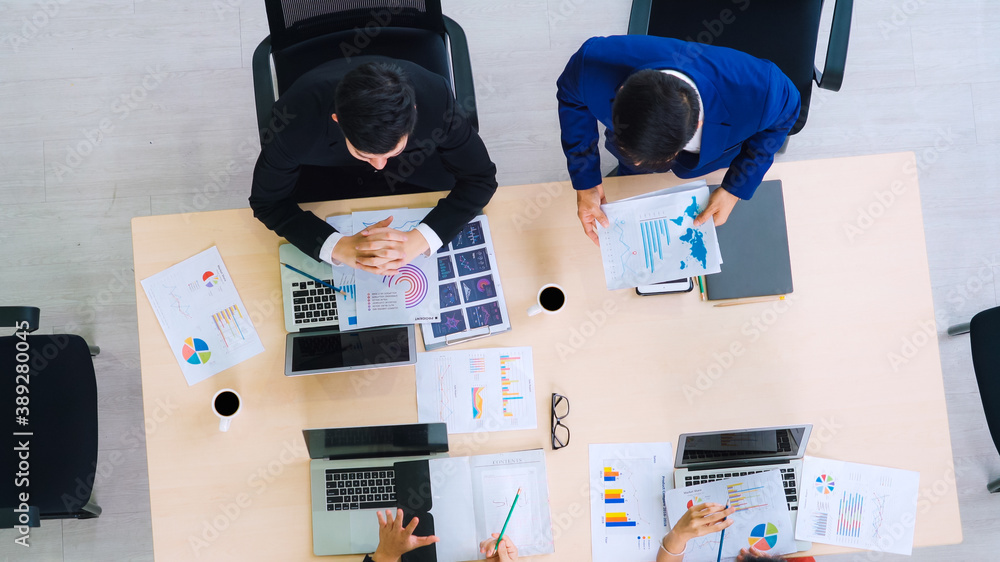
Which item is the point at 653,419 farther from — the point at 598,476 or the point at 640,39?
the point at 640,39

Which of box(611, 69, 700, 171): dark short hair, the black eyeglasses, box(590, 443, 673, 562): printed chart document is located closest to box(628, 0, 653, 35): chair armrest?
box(611, 69, 700, 171): dark short hair

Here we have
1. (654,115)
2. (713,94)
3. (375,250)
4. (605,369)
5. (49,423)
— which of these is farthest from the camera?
(49,423)

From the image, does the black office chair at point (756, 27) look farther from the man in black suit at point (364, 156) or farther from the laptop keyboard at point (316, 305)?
the laptop keyboard at point (316, 305)

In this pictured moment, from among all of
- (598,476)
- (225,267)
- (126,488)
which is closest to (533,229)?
(598,476)

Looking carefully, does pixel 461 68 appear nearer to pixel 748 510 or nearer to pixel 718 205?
pixel 718 205

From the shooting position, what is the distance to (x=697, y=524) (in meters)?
1.50

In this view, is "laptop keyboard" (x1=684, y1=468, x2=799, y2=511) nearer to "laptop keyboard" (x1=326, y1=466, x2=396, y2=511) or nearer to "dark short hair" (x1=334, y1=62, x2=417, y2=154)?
"laptop keyboard" (x1=326, y1=466, x2=396, y2=511)

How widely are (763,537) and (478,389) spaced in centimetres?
81

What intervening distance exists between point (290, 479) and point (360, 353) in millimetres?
376

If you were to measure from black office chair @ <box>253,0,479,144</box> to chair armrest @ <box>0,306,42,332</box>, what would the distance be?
32.4 inches

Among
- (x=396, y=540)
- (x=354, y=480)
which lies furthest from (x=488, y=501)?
(x=354, y=480)

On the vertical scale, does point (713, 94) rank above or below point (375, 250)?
above

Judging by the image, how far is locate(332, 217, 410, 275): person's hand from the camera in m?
1.55

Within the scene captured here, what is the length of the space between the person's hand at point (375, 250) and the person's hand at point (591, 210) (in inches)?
16.6
